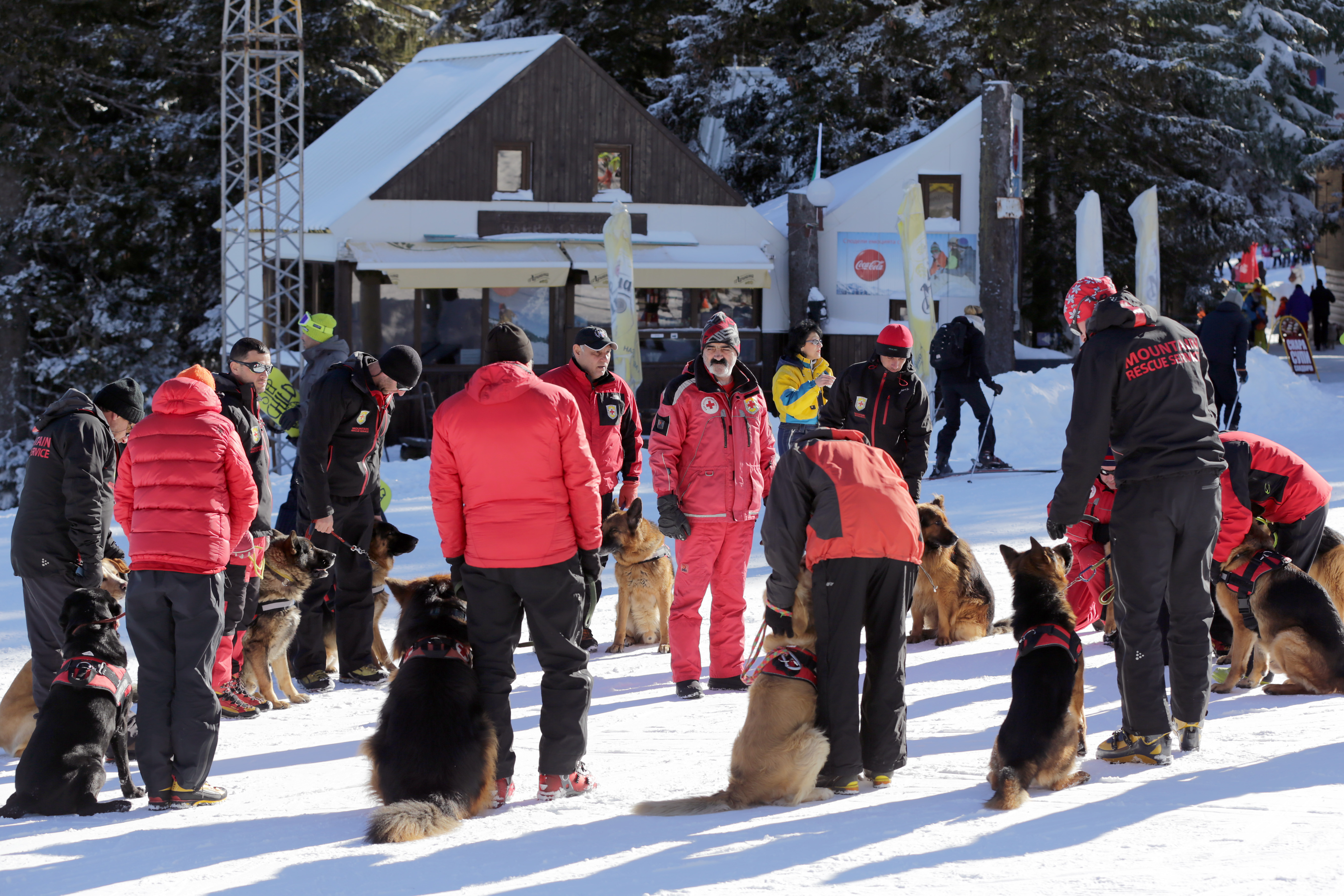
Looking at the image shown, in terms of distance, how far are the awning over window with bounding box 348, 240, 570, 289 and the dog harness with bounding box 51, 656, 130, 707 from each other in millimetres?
13001

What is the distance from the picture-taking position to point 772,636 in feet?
14.3

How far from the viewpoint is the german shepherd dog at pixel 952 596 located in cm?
677

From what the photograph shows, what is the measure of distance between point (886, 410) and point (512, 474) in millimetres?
3234

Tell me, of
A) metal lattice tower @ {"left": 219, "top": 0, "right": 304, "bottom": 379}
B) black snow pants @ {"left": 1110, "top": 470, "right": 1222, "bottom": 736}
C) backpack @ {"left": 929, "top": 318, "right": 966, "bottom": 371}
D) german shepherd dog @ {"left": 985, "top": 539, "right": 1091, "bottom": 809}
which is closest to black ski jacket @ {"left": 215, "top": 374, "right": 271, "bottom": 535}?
german shepherd dog @ {"left": 985, "top": 539, "right": 1091, "bottom": 809}

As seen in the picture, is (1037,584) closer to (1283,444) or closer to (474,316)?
(1283,444)

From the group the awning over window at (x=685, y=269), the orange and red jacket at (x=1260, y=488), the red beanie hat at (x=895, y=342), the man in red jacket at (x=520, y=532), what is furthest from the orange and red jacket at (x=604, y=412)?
the awning over window at (x=685, y=269)

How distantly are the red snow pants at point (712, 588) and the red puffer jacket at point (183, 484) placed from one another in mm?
2157

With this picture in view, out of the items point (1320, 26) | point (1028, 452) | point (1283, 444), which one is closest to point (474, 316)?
point (1028, 452)

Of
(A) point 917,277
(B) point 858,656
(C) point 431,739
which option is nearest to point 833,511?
(B) point 858,656

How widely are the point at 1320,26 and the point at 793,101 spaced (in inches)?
486

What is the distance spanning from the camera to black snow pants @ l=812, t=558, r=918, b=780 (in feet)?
14.0

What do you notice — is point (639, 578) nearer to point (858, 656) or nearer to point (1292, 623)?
point (858, 656)

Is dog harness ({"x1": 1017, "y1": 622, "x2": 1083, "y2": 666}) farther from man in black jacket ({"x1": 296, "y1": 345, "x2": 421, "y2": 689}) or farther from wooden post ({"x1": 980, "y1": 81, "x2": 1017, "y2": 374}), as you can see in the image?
wooden post ({"x1": 980, "y1": 81, "x2": 1017, "y2": 374})

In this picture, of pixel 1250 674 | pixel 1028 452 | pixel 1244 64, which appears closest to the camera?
pixel 1250 674
